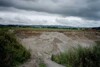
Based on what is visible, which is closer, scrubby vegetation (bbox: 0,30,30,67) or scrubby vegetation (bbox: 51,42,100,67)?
scrubby vegetation (bbox: 0,30,30,67)

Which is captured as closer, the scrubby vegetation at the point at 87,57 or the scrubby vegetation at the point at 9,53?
the scrubby vegetation at the point at 9,53

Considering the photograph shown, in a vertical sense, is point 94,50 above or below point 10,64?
above

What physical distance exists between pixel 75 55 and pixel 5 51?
14.2 ft

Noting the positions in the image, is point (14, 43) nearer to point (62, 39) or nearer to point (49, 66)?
point (49, 66)

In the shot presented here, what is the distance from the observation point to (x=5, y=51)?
1388 centimetres

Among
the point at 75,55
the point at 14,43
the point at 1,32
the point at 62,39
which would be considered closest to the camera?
the point at 75,55

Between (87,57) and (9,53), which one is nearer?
(87,57)

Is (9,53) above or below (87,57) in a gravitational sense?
above

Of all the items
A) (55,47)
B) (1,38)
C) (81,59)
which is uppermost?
(1,38)

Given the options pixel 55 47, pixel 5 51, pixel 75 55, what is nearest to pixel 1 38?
pixel 5 51

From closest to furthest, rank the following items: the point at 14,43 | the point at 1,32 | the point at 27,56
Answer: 1. the point at 1,32
2. the point at 14,43
3. the point at 27,56

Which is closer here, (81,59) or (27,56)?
(81,59)

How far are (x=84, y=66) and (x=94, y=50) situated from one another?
116 centimetres

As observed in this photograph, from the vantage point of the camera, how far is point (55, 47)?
34.2 meters
